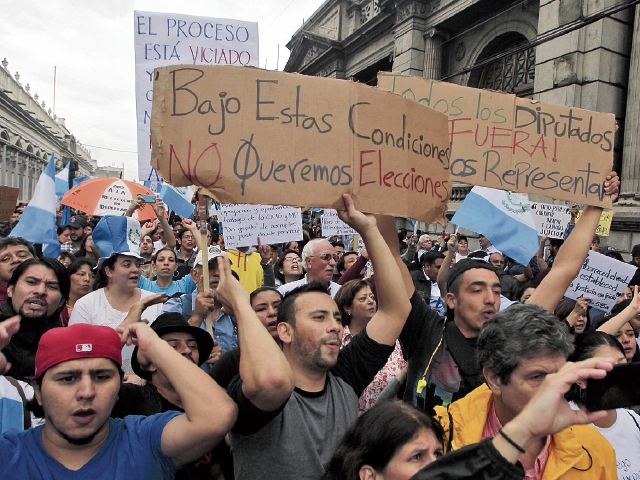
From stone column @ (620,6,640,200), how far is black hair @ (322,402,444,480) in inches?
381

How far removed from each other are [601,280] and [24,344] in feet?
13.7

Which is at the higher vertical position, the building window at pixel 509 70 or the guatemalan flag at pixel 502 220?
the building window at pixel 509 70

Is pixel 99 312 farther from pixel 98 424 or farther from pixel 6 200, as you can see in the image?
pixel 6 200

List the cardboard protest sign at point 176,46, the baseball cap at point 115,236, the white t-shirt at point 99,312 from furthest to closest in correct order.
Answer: the baseball cap at point 115,236 → the cardboard protest sign at point 176,46 → the white t-shirt at point 99,312

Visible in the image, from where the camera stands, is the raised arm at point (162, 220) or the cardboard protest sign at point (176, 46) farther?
the raised arm at point (162, 220)

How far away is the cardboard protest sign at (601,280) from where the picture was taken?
3924 mm

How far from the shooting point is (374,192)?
2227mm

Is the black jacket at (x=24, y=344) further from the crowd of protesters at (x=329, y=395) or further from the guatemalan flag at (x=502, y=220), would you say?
the guatemalan flag at (x=502, y=220)

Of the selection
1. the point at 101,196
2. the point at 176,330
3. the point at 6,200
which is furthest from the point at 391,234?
the point at 6,200

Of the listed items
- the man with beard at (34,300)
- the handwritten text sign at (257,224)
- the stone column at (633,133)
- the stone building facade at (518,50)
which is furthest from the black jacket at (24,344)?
the stone column at (633,133)

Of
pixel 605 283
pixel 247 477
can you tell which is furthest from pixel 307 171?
pixel 605 283

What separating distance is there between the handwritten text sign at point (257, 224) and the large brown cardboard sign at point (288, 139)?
2344 mm

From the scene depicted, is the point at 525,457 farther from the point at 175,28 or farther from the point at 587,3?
the point at 587,3

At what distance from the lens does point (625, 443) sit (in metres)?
2.07
